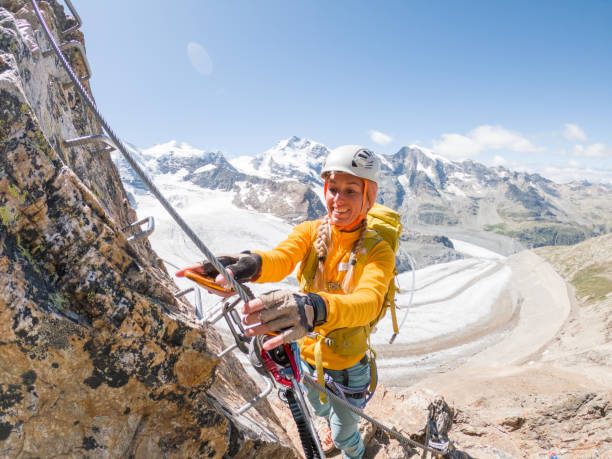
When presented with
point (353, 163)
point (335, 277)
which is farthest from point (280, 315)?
point (353, 163)

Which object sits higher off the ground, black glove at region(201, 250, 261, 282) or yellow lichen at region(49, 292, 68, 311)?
yellow lichen at region(49, 292, 68, 311)

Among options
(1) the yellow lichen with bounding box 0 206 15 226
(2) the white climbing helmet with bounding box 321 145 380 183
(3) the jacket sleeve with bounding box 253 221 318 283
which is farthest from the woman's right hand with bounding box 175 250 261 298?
(2) the white climbing helmet with bounding box 321 145 380 183

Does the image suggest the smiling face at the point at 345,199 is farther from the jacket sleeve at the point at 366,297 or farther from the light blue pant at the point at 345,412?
the light blue pant at the point at 345,412

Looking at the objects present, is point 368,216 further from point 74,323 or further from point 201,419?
point 74,323

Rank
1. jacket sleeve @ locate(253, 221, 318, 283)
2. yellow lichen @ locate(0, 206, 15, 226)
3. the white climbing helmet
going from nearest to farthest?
1. yellow lichen @ locate(0, 206, 15, 226)
2. jacket sleeve @ locate(253, 221, 318, 283)
3. the white climbing helmet

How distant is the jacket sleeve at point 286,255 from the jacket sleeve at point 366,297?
80 centimetres

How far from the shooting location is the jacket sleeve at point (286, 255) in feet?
11.3

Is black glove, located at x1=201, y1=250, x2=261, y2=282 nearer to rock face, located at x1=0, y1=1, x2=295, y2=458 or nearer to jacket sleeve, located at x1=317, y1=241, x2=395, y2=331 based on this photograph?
rock face, located at x1=0, y1=1, x2=295, y2=458

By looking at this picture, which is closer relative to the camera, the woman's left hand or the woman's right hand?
the woman's left hand

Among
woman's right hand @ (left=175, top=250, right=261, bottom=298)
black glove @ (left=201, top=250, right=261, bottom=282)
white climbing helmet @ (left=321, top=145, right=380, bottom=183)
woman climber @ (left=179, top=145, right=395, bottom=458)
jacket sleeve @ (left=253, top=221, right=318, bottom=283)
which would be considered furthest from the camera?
white climbing helmet @ (left=321, top=145, right=380, bottom=183)

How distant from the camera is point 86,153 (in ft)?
15.4

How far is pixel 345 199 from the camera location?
3.67 meters

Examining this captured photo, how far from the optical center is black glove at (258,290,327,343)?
237cm

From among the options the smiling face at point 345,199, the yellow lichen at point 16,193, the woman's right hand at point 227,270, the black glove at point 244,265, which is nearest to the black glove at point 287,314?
the woman's right hand at point 227,270
